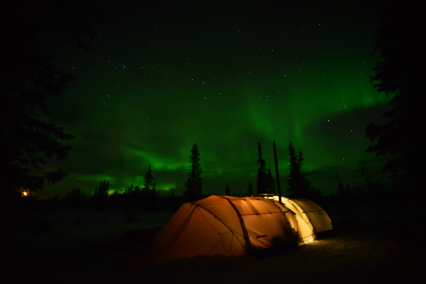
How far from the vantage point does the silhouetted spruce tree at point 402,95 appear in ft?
22.4

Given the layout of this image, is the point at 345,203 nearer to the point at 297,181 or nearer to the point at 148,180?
the point at 297,181

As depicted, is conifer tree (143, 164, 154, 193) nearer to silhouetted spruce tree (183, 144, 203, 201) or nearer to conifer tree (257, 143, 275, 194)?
silhouetted spruce tree (183, 144, 203, 201)

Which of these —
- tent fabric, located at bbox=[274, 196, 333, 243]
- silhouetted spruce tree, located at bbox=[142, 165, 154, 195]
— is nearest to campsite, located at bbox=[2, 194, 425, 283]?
tent fabric, located at bbox=[274, 196, 333, 243]

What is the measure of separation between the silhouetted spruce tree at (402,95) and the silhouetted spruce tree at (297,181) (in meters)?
29.5

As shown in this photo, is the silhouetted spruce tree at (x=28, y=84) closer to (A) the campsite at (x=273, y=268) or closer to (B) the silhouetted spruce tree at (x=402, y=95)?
(A) the campsite at (x=273, y=268)

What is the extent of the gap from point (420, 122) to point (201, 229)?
891 cm

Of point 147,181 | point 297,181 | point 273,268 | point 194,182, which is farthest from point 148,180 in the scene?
point 273,268

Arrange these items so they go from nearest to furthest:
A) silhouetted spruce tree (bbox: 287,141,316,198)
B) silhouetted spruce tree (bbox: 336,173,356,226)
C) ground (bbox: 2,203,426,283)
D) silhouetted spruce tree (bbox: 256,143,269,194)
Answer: ground (bbox: 2,203,426,283) → silhouetted spruce tree (bbox: 336,173,356,226) → silhouetted spruce tree (bbox: 287,141,316,198) → silhouetted spruce tree (bbox: 256,143,269,194)

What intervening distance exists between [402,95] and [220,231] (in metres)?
9.09

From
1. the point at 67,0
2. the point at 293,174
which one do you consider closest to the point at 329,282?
the point at 67,0

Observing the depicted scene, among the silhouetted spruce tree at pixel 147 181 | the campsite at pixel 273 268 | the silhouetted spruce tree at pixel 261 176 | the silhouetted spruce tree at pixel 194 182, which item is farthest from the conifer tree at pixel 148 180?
the campsite at pixel 273 268

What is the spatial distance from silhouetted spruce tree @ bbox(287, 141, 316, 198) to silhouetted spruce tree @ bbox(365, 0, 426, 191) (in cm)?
2949

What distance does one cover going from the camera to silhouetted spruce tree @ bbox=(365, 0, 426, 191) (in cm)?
684

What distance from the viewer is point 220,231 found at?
7.87m
